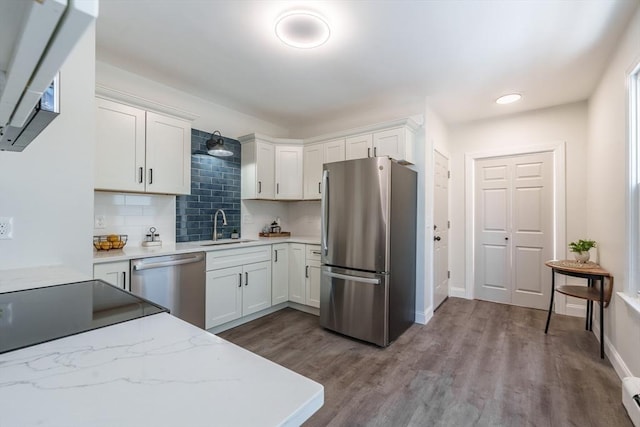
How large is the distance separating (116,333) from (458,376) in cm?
227

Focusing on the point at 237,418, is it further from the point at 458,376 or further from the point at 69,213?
the point at 458,376

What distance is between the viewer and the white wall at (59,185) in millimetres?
1397

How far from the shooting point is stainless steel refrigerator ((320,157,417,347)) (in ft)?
8.50

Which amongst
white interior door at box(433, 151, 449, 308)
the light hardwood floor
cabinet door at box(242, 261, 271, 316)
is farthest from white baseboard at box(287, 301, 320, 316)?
white interior door at box(433, 151, 449, 308)

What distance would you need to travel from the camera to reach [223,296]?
2852 millimetres

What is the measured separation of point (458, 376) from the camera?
215 centimetres

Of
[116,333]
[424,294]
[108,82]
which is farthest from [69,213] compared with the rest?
[424,294]

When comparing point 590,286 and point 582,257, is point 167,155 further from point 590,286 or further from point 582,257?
point 590,286

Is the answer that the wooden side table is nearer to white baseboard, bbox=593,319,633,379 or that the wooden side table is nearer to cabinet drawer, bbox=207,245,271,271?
white baseboard, bbox=593,319,633,379

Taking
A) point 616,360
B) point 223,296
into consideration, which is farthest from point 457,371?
point 223,296

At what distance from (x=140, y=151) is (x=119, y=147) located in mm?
157

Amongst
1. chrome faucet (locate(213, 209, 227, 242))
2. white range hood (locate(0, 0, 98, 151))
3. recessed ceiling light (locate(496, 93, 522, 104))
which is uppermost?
recessed ceiling light (locate(496, 93, 522, 104))

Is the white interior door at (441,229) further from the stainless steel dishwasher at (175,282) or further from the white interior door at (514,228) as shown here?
the stainless steel dishwasher at (175,282)

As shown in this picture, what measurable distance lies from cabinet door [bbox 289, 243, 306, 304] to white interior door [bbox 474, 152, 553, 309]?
245 cm
